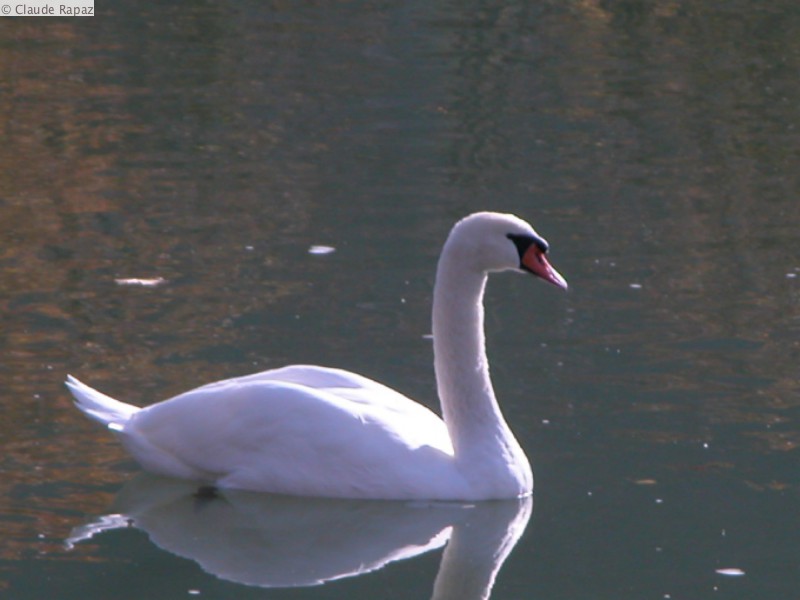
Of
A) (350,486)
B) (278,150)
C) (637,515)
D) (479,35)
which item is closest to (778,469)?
(637,515)

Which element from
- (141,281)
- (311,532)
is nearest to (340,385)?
(311,532)

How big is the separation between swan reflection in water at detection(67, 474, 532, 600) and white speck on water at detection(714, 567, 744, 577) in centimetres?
78

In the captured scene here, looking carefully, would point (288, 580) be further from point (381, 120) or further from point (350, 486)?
point (381, 120)

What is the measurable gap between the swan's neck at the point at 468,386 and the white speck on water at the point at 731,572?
1.00m

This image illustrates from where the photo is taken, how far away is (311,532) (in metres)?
6.12

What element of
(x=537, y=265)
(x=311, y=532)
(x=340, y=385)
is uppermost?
(x=537, y=265)

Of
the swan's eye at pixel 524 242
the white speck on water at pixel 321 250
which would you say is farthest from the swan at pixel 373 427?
the white speck on water at pixel 321 250

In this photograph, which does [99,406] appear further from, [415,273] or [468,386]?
[415,273]

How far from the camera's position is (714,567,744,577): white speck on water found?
5.59 meters

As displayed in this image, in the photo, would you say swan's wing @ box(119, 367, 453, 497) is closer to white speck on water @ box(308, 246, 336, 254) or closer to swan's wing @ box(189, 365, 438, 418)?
swan's wing @ box(189, 365, 438, 418)

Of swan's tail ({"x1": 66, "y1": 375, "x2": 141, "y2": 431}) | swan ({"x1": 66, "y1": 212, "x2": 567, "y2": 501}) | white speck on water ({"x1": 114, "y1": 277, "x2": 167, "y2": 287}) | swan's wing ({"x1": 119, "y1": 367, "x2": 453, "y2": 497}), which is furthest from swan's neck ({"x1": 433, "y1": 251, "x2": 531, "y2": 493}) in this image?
white speck on water ({"x1": 114, "y1": 277, "x2": 167, "y2": 287})

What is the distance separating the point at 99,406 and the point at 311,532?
1188mm

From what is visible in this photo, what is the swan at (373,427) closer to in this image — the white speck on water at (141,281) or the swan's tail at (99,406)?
the swan's tail at (99,406)

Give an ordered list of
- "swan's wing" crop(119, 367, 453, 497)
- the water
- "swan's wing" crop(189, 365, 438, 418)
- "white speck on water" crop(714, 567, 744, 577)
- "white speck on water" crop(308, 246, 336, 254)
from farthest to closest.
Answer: "white speck on water" crop(308, 246, 336, 254) < "swan's wing" crop(189, 365, 438, 418) < "swan's wing" crop(119, 367, 453, 497) < the water < "white speck on water" crop(714, 567, 744, 577)
